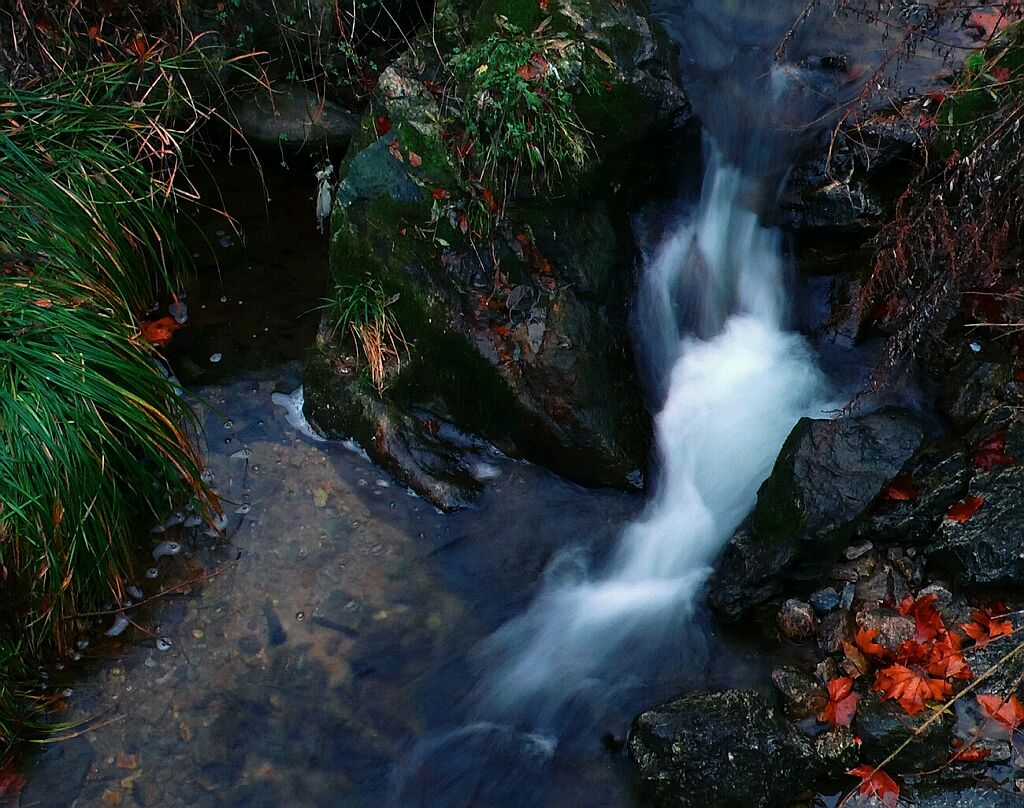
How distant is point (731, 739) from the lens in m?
3.64

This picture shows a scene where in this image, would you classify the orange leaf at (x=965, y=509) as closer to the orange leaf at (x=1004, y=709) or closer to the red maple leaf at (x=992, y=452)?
the red maple leaf at (x=992, y=452)

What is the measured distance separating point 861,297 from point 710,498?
4.30ft

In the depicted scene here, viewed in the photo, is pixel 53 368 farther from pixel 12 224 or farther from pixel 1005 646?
pixel 1005 646

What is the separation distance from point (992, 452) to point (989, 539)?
0.45 m

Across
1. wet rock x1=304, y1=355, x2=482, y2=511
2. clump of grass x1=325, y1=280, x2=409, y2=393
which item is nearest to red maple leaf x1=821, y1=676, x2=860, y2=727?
wet rock x1=304, y1=355, x2=482, y2=511

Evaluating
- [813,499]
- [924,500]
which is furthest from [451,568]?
[924,500]

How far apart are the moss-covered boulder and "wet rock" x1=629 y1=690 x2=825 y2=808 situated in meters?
1.42

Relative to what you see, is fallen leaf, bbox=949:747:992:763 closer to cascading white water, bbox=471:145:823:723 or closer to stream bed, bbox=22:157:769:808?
stream bed, bbox=22:157:769:808

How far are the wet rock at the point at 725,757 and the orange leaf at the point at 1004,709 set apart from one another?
28.3 inches

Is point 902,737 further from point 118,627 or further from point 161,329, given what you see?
point 161,329

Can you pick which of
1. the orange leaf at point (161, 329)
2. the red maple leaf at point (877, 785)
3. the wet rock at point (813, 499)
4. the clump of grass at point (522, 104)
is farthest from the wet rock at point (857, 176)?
the orange leaf at point (161, 329)

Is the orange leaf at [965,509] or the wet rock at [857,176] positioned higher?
the wet rock at [857,176]

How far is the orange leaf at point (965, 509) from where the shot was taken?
4.11m

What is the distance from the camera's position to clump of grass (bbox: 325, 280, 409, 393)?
15.9 ft
